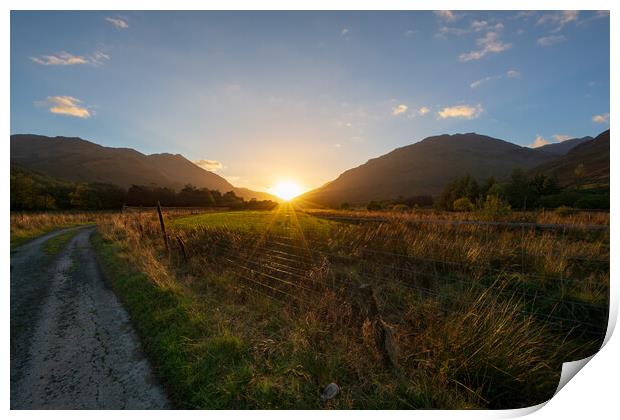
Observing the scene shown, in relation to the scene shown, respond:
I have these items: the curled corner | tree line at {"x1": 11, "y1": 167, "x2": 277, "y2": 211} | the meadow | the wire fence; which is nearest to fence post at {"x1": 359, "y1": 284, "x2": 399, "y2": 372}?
the meadow

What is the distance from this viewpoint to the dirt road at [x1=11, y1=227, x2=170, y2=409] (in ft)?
11.5

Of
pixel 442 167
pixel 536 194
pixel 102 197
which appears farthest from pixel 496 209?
pixel 442 167

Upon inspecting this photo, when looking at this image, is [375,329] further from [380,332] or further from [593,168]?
[593,168]

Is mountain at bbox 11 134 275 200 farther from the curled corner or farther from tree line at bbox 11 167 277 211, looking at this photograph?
the curled corner

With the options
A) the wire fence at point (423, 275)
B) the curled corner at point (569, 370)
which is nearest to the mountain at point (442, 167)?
the wire fence at point (423, 275)

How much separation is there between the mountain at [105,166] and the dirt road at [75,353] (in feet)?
301

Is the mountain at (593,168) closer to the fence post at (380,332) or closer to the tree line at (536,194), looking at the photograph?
the tree line at (536,194)

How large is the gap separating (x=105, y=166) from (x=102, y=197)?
9602 cm

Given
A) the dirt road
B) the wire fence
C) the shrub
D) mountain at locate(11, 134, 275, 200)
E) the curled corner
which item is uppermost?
mountain at locate(11, 134, 275, 200)

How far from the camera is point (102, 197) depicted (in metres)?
48.7

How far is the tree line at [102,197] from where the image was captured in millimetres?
31388

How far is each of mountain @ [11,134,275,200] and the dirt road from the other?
301 feet
